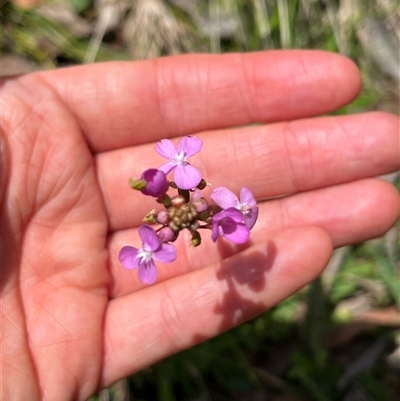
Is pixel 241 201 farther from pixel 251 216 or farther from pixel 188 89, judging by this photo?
pixel 188 89

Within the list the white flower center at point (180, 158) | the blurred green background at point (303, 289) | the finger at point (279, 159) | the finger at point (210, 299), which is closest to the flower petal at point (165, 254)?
the white flower center at point (180, 158)

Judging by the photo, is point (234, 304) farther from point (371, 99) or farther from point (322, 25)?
point (322, 25)

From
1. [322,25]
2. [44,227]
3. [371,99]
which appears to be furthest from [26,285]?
[322,25]

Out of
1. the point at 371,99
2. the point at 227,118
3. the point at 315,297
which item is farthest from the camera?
the point at 371,99

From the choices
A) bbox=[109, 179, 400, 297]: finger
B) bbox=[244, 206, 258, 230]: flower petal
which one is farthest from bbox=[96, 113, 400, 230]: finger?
bbox=[244, 206, 258, 230]: flower petal

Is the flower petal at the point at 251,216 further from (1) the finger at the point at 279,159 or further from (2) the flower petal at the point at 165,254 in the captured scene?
(1) the finger at the point at 279,159
